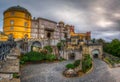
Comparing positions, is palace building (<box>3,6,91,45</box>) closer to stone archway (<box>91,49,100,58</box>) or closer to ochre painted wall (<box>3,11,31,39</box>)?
ochre painted wall (<box>3,11,31,39</box>)

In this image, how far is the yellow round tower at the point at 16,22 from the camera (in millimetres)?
46531

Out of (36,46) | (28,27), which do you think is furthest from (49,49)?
(28,27)

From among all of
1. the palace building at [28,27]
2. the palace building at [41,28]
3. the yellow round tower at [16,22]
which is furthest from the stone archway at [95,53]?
the yellow round tower at [16,22]

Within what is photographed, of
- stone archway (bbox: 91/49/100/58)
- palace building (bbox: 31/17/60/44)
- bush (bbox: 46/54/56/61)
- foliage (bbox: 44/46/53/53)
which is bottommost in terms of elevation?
bush (bbox: 46/54/56/61)

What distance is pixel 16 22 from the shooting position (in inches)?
1843

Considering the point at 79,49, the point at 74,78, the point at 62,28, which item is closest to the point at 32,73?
the point at 74,78

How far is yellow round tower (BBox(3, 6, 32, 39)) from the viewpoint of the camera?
46.5 meters

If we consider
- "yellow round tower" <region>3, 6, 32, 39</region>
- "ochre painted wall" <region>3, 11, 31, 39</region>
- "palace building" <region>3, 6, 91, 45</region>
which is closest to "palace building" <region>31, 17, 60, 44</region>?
"palace building" <region>3, 6, 91, 45</region>

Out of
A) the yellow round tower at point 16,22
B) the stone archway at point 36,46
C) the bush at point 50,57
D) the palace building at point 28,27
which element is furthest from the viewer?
the palace building at point 28,27

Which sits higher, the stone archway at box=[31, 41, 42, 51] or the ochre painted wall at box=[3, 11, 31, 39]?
the ochre painted wall at box=[3, 11, 31, 39]

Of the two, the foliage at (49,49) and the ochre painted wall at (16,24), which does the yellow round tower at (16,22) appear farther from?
the foliage at (49,49)

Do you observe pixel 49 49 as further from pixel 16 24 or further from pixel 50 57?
pixel 16 24

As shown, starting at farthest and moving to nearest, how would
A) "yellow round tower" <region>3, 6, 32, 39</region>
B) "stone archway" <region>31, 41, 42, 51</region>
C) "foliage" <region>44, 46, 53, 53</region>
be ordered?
"yellow round tower" <region>3, 6, 32, 39</region>
"stone archway" <region>31, 41, 42, 51</region>
"foliage" <region>44, 46, 53, 53</region>

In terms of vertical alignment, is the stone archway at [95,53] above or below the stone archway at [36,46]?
below
